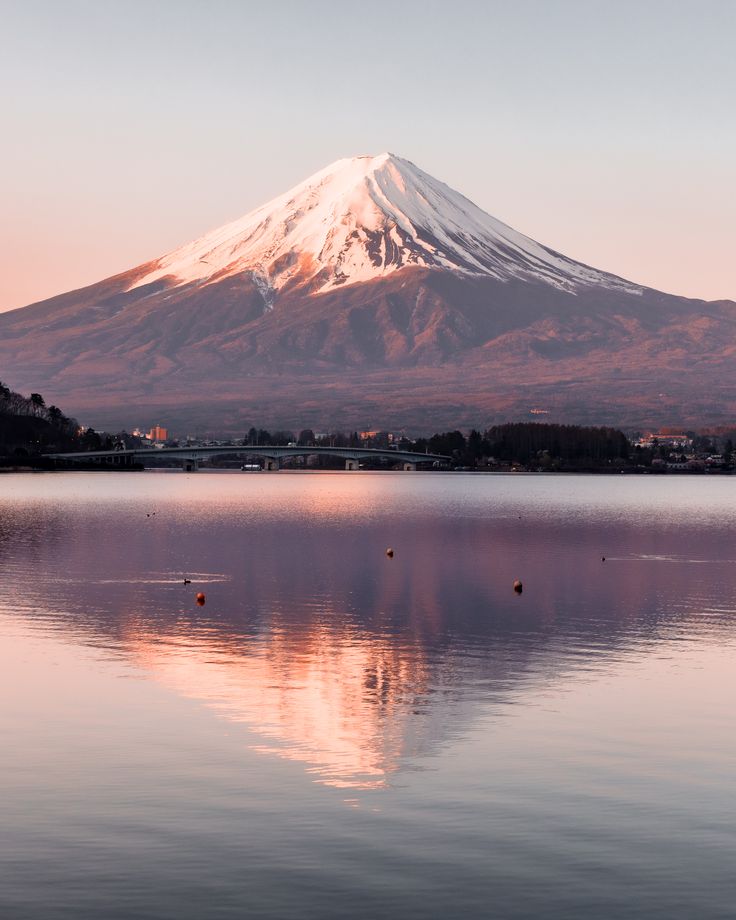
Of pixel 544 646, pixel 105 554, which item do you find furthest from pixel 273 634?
pixel 105 554

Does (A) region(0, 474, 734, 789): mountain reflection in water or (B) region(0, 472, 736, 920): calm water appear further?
(A) region(0, 474, 734, 789): mountain reflection in water

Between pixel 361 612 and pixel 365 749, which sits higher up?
pixel 365 749

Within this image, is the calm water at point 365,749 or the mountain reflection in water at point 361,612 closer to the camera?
the calm water at point 365,749

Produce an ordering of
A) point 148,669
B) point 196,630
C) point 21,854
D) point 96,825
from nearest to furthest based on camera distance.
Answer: point 21,854 < point 96,825 < point 148,669 < point 196,630

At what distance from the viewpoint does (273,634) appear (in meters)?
50.0

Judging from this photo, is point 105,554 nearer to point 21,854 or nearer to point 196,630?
point 196,630

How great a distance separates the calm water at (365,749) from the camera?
21.4 m

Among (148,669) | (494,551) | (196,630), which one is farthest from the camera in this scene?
(494,551)

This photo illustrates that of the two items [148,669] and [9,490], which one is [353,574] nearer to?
[148,669]

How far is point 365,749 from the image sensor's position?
30281 millimetres

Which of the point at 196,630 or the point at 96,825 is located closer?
the point at 96,825

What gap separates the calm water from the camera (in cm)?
2144

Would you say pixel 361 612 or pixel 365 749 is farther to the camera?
pixel 361 612

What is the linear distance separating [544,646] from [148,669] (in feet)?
42.2
